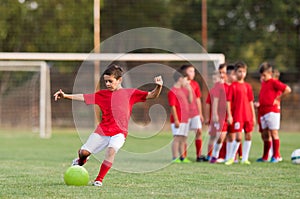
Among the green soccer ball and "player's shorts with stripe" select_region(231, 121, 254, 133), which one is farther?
"player's shorts with stripe" select_region(231, 121, 254, 133)

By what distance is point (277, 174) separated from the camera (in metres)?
9.93

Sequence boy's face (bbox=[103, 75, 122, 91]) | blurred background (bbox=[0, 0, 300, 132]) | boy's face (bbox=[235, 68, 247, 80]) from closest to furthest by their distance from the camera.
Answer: boy's face (bbox=[103, 75, 122, 91]), boy's face (bbox=[235, 68, 247, 80]), blurred background (bbox=[0, 0, 300, 132])

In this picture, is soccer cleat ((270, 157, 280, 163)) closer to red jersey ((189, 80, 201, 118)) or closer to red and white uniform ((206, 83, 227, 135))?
red and white uniform ((206, 83, 227, 135))

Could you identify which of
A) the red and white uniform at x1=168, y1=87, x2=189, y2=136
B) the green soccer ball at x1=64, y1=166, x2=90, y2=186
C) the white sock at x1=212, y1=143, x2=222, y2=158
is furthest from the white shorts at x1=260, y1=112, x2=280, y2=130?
the green soccer ball at x1=64, y1=166, x2=90, y2=186

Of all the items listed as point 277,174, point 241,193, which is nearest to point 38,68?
point 277,174

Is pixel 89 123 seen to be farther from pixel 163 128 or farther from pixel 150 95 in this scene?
pixel 150 95

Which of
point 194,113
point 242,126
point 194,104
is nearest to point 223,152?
point 242,126

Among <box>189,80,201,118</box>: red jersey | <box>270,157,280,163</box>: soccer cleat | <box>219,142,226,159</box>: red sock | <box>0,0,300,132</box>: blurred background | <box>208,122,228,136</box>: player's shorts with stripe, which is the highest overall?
<box>0,0,300,132</box>: blurred background

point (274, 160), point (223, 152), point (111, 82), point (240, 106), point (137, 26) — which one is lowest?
point (274, 160)

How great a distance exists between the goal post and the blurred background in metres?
0.38

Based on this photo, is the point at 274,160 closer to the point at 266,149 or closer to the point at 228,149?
the point at 266,149

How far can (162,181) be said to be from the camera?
895 cm

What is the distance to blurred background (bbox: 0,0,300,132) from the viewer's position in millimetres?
25297

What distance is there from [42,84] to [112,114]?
14.4 metres
